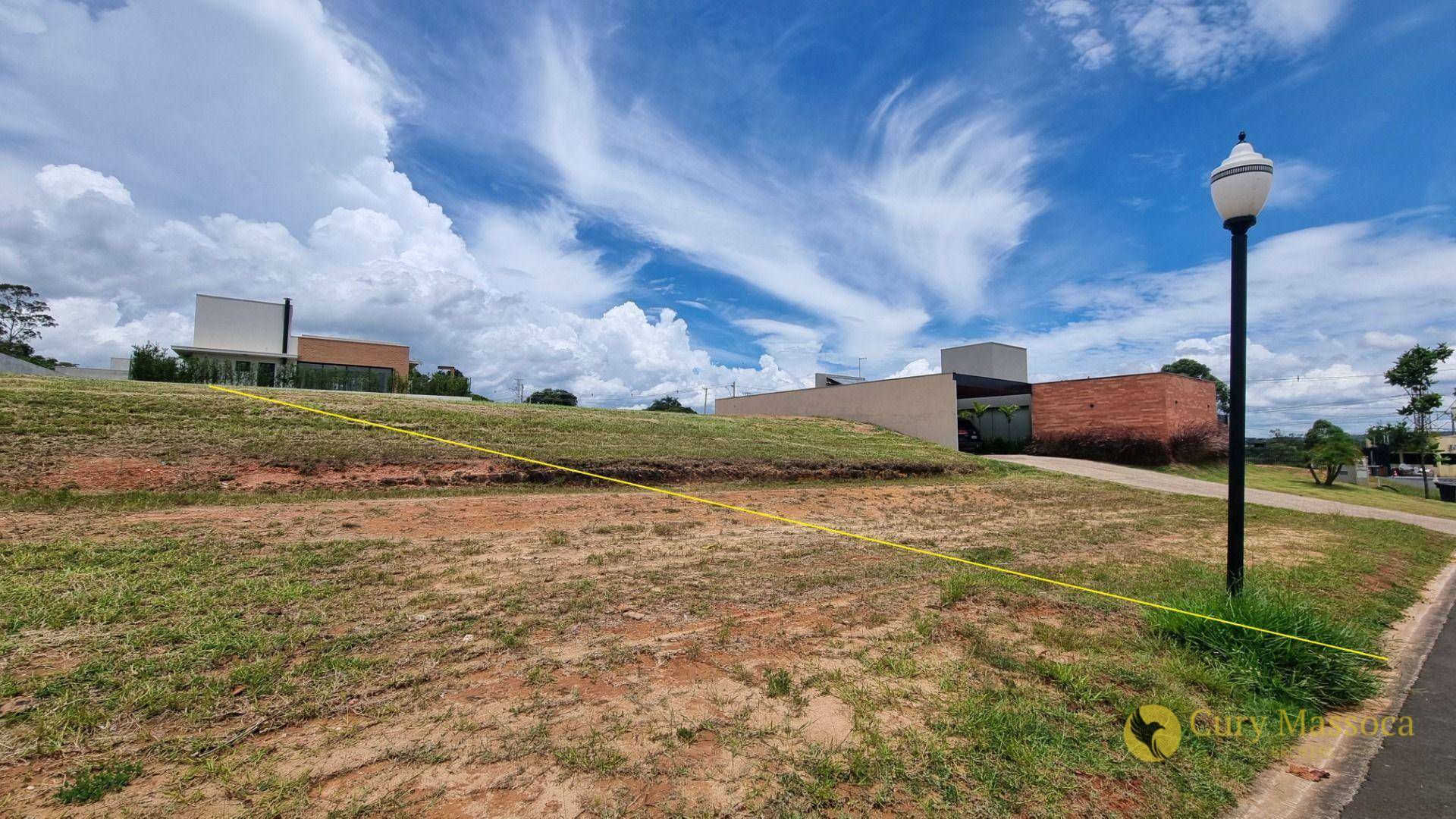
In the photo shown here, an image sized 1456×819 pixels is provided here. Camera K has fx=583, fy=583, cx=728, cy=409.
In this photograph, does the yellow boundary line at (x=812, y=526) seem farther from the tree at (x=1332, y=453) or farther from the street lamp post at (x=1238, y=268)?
the tree at (x=1332, y=453)

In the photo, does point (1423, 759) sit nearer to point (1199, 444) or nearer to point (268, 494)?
point (268, 494)

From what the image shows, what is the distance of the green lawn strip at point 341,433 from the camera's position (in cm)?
870

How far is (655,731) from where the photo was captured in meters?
2.75

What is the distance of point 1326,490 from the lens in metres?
20.9

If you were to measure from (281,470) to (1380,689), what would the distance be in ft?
38.4

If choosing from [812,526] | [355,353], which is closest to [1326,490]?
[812,526]

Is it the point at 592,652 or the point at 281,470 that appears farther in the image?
the point at 281,470

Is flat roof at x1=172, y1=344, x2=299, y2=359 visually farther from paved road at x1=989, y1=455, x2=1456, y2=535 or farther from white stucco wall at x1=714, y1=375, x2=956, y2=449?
paved road at x1=989, y1=455, x2=1456, y2=535

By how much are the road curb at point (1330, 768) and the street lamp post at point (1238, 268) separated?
96 centimetres

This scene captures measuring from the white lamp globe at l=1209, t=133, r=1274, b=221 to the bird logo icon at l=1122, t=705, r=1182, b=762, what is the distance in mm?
3546

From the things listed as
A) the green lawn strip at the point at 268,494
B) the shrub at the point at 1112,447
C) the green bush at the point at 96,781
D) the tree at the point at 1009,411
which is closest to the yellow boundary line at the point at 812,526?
the green lawn strip at the point at 268,494

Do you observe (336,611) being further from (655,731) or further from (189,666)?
(655,731)

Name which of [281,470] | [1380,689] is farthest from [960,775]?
[281,470]

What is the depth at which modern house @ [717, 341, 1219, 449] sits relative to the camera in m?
23.4
